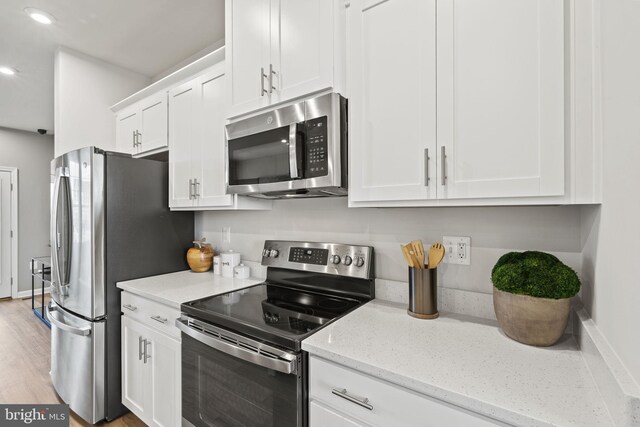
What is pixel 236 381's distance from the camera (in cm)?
128

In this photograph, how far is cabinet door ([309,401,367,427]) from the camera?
980 mm

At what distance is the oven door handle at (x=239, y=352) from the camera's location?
1085mm

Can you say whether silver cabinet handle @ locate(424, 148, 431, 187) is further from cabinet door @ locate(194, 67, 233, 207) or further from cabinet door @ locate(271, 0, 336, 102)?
cabinet door @ locate(194, 67, 233, 207)

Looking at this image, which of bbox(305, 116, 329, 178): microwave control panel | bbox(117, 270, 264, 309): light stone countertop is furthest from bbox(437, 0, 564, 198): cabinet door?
bbox(117, 270, 264, 309): light stone countertop

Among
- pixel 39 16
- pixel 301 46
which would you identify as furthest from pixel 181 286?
pixel 39 16

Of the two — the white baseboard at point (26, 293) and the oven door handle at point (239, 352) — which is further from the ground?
the oven door handle at point (239, 352)

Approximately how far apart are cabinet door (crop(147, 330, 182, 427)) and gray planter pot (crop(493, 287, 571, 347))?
1515 mm

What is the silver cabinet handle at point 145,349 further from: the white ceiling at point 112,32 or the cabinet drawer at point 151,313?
the white ceiling at point 112,32

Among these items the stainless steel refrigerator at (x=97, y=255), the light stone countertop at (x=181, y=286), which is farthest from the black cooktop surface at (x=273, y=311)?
the stainless steel refrigerator at (x=97, y=255)

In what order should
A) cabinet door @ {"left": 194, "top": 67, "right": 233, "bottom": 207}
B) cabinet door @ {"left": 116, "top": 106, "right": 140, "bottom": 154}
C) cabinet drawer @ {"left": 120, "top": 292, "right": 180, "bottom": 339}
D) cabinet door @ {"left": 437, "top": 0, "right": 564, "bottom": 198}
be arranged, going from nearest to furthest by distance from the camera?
cabinet door @ {"left": 437, "top": 0, "right": 564, "bottom": 198}, cabinet drawer @ {"left": 120, "top": 292, "right": 180, "bottom": 339}, cabinet door @ {"left": 194, "top": 67, "right": 233, "bottom": 207}, cabinet door @ {"left": 116, "top": 106, "right": 140, "bottom": 154}

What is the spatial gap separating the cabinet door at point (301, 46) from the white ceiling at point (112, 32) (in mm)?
1007

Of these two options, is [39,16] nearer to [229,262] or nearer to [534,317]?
[229,262]

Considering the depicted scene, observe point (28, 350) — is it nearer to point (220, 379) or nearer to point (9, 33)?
point (9, 33)

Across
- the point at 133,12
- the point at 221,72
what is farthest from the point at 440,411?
the point at 133,12
